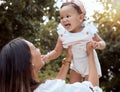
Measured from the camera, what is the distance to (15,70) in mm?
2385

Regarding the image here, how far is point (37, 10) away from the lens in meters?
15.9

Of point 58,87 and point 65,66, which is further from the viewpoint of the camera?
point 65,66

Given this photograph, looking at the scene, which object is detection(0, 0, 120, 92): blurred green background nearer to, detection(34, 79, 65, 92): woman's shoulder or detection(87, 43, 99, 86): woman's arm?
detection(87, 43, 99, 86): woman's arm

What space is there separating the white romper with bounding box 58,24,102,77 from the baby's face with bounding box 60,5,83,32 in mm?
76

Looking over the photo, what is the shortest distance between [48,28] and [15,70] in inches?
777

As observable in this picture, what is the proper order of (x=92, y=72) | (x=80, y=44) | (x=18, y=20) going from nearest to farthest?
(x=92, y=72), (x=80, y=44), (x=18, y=20)

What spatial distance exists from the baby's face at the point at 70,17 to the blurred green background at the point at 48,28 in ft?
38.1

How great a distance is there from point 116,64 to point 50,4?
5580 mm

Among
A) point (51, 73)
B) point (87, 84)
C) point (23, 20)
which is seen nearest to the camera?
point (87, 84)

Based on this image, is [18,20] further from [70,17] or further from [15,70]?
[15,70]

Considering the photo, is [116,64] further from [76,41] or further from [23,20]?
[76,41]

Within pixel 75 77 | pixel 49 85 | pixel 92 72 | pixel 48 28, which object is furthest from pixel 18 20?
pixel 49 85

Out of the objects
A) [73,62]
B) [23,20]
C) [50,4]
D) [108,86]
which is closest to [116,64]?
[108,86]

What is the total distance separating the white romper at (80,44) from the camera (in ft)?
10.0
